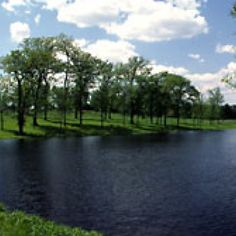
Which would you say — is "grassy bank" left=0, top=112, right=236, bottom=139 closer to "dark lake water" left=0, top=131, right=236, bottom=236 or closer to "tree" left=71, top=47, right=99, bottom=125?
"tree" left=71, top=47, right=99, bottom=125

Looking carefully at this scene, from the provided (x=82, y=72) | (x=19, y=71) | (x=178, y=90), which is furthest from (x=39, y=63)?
(x=178, y=90)

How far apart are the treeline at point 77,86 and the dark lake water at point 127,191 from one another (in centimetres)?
4619

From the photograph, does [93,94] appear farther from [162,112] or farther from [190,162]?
[190,162]

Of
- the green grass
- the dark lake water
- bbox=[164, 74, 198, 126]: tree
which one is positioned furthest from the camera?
bbox=[164, 74, 198, 126]: tree

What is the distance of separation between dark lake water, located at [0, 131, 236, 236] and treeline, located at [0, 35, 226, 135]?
4619 centimetres

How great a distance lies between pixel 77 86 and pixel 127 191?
99.3m

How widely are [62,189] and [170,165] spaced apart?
22.7 m

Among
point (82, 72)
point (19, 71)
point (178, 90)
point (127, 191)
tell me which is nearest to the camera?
point (127, 191)

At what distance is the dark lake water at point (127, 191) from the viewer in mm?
31172

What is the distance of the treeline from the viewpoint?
4626 inches

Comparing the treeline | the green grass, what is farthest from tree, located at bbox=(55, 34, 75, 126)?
the green grass

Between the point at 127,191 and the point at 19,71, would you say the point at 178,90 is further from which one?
the point at 127,191

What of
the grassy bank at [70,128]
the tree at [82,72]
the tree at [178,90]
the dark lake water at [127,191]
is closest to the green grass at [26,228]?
the dark lake water at [127,191]

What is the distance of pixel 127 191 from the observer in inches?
1681
